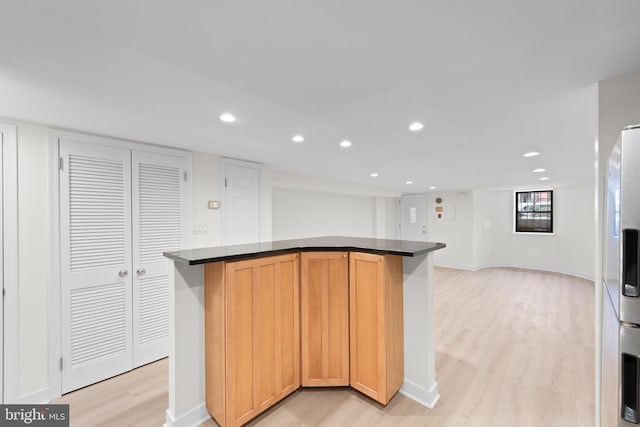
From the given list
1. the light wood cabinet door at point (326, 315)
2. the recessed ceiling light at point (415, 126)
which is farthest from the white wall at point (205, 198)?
the recessed ceiling light at point (415, 126)

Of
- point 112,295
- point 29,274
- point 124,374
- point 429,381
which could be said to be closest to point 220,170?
point 112,295

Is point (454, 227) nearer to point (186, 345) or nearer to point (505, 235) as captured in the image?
point (505, 235)

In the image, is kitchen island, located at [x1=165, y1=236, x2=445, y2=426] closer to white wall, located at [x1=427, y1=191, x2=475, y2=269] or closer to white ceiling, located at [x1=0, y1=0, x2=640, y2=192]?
white ceiling, located at [x1=0, y1=0, x2=640, y2=192]

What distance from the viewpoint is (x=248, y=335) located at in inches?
71.4

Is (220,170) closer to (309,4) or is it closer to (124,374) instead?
(124,374)

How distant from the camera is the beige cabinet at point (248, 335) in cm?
172

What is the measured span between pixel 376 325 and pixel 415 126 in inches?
63.6

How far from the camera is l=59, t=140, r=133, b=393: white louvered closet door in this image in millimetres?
2260

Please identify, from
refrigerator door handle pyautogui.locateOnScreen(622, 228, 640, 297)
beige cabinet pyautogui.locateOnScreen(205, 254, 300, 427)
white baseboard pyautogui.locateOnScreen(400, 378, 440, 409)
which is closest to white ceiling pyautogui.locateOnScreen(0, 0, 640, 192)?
refrigerator door handle pyautogui.locateOnScreen(622, 228, 640, 297)

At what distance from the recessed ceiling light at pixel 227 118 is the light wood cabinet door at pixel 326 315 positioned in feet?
4.05

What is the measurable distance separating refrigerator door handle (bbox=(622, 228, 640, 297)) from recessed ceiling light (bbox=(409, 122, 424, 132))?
5.25 feet

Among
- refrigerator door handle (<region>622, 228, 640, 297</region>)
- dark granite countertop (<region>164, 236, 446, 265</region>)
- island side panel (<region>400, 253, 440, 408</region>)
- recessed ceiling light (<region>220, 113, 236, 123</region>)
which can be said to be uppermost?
recessed ceiling light (<region>220, 113, 236, 123</region>)

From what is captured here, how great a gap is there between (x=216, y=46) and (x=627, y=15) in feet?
5.24

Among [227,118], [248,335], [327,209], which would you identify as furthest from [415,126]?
[327,209]
